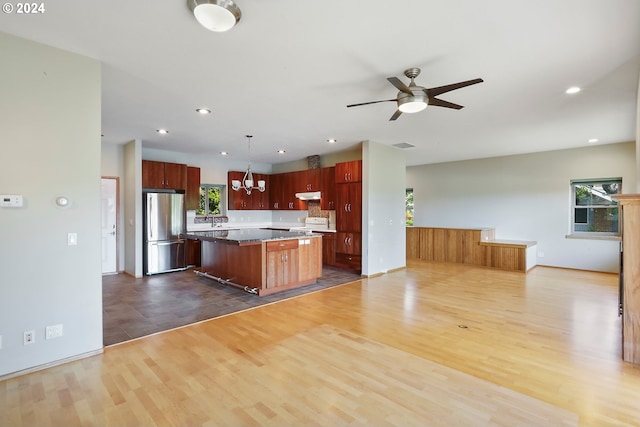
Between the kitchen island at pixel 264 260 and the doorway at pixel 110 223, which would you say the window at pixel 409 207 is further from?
the doorway at pixel 110 223

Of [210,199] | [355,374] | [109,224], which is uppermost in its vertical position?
[210,199]

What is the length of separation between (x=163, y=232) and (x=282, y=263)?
9.80 feet

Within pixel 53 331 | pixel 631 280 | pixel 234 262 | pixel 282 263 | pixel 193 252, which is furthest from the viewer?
pixel 193 252

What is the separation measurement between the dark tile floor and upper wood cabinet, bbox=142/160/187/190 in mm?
1885

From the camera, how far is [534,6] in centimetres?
207

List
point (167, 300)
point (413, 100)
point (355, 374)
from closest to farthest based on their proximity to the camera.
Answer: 1. point (355, 374)
2. point (413, 100)
3. point (167, 300)

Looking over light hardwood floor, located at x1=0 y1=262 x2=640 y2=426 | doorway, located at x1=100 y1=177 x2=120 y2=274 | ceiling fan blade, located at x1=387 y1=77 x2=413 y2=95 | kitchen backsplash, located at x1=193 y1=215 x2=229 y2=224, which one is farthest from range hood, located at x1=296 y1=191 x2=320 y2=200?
ceiling fan blade, located at x1=387 y1=77 x2=413 y2=95

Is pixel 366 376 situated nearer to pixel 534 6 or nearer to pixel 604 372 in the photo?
pixel 604 372

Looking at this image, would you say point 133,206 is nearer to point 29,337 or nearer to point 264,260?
point 264,260

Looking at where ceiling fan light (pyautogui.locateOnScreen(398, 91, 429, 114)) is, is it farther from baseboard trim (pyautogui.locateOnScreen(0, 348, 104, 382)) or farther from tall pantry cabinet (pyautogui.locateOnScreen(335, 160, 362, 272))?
baseboard trim (pyautogui.locateOnScreen(0, 348, 104, 382))

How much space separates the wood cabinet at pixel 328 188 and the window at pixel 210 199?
2770 millimetres

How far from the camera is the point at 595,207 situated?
6684 millimetres

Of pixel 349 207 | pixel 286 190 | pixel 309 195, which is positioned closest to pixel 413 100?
pixel 349 207

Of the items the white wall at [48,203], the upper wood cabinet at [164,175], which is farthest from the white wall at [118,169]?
the white wall at [48,203]
